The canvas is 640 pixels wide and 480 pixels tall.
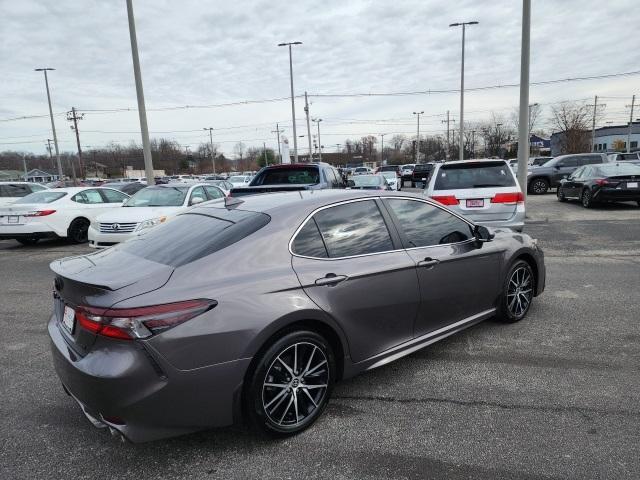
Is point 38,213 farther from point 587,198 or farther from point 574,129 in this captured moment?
point 574,129

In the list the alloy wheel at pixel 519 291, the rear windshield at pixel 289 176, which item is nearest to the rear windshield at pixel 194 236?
the alloy wheel at pixel 519 291

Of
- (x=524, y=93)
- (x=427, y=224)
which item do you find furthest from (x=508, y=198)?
(x=524, y=93)

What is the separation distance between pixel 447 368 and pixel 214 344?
84.6 inches

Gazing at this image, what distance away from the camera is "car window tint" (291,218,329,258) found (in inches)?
118

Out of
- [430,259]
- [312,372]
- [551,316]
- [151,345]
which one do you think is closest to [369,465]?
[312,372]

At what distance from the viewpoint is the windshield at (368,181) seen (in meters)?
17.5

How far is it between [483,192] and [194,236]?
6194mm

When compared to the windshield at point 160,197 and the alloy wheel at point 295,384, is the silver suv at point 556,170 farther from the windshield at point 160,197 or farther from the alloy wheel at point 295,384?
the alloy wheel at point 295,384

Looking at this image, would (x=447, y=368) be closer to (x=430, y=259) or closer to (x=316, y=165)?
(x=430, y=259)

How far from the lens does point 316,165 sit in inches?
363

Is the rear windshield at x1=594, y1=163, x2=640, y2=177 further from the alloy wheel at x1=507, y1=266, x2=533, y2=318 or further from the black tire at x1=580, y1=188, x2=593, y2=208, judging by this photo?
the alloy wheel at x1=507, y1=266, x2=533, y2=318

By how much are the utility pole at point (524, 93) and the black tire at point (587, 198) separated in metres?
2.73

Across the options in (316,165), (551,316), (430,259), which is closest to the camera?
(430,259)

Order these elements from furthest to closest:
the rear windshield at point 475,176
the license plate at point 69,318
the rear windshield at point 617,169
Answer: the rear windshield at point 617,169
the rear windshield at point 475,176
the license plate at point 69,318
